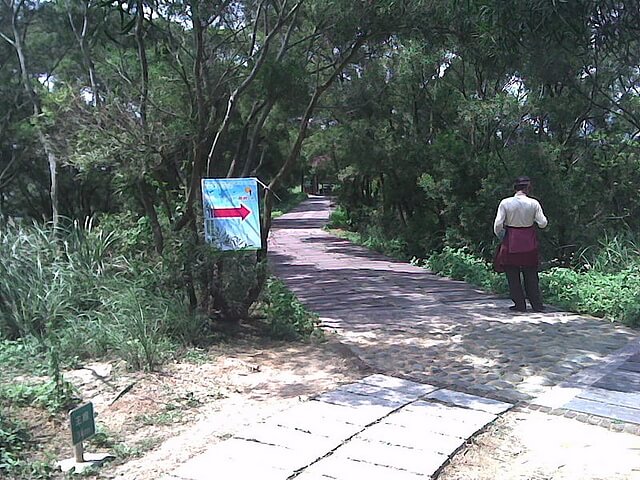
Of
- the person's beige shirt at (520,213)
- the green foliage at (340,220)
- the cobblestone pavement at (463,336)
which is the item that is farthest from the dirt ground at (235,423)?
the green foliage at (340,220)

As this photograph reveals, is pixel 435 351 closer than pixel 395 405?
No

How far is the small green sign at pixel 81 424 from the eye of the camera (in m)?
3.70

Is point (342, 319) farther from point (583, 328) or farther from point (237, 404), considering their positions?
point (237, 404)

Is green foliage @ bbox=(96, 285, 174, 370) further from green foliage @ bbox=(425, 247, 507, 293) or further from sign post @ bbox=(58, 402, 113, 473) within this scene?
green foliage @ bbox=(425, 247, 507, 293)

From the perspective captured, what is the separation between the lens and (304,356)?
616cm

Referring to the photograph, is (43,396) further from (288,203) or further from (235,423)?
(288,203)

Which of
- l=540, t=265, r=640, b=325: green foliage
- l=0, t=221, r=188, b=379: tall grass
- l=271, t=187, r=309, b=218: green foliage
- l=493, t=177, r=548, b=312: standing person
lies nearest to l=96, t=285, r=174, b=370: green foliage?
l=0, t=221, r=188, b=379: tall grass

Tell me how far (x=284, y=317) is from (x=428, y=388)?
7.08 ft

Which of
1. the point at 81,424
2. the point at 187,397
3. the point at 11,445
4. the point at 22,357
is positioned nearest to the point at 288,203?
the point at 22,357

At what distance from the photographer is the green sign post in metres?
3.71

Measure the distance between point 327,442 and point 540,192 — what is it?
858cm

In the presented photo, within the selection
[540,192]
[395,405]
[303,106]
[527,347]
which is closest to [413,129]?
[540,192]

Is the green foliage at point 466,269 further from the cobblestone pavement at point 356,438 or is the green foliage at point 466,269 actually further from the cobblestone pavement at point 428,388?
the cobblestone pavement at point 356,438

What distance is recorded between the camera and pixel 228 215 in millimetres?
6633
